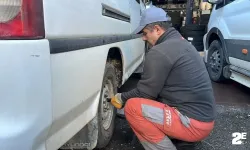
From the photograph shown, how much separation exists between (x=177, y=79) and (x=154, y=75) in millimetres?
180

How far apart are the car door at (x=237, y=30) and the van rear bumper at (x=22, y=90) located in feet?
11.5

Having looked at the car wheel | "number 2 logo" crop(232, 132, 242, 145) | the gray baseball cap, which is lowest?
"number 2 logo" crop(232, 132, 242, 145)

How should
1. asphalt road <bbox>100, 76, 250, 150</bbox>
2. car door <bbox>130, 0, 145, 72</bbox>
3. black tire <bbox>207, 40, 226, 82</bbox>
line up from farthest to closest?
black tire <bbox>207, 40, 226, 82</bbox> < car door <bbox>130, 0, 145, 72</bbox> < asphalt road <bbox>100, 76, 250, 150</bbox>

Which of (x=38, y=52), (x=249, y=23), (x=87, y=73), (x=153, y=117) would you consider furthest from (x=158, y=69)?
(x=249, y=23)

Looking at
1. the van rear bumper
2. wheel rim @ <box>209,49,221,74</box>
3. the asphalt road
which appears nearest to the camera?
the van rear bumper

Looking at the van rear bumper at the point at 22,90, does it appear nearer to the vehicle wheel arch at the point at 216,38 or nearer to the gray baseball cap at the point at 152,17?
the gray baseball cap at the point at 152,17

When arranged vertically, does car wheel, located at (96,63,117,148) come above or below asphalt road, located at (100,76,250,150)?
above

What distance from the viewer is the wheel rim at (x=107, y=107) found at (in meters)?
2.49

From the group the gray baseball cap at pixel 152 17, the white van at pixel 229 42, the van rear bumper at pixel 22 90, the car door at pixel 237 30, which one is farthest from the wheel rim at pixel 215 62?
the van rear bumper at pixel 22 90

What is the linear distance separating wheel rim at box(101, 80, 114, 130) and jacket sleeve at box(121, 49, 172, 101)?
16.4 inches

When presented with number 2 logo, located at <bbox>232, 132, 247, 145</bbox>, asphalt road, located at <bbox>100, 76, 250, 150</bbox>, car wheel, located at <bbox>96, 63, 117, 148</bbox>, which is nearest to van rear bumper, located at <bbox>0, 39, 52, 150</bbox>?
car wheel, located at <bbox>96, 63, 117, 148</bbox>

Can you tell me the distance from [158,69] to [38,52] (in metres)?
1.05

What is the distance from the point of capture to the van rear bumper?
1100 mm

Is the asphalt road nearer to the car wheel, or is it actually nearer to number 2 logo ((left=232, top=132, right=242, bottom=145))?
number 2 logo ((left=232, top=132, right=242, bottom=145))
